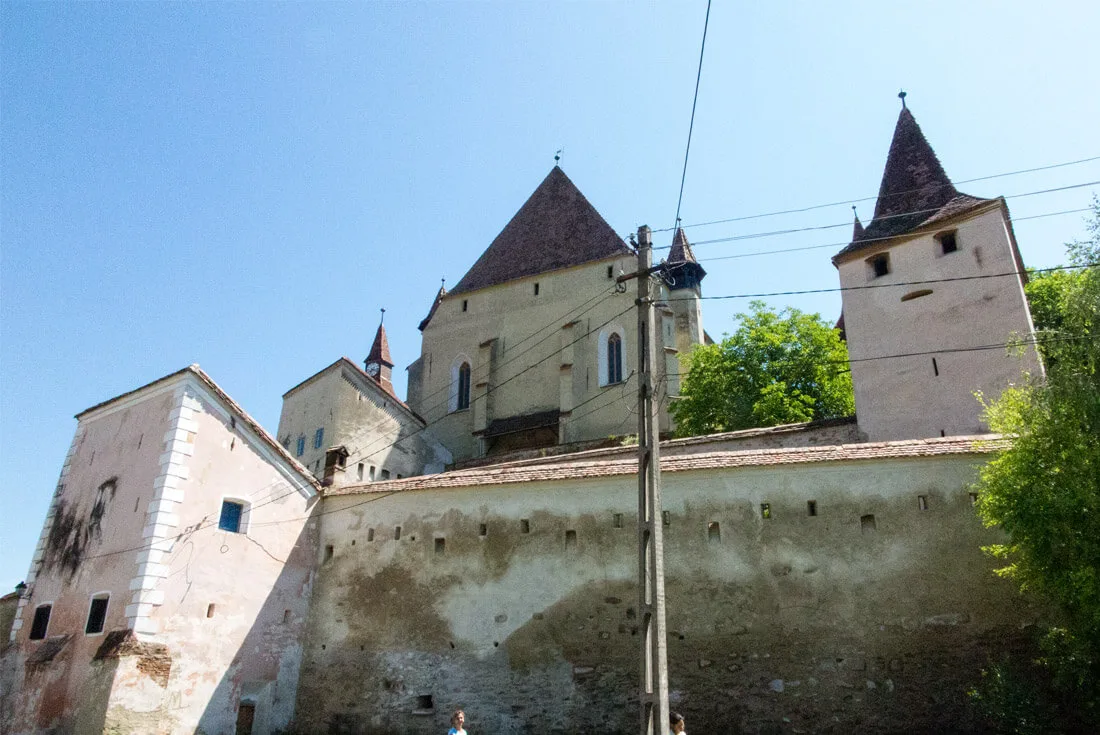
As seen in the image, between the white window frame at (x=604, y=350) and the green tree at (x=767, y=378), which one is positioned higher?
the white window frame at (x=604, y=350)

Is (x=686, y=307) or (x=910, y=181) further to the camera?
(x=686, y=307)

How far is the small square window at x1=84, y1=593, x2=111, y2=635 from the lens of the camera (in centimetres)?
1698

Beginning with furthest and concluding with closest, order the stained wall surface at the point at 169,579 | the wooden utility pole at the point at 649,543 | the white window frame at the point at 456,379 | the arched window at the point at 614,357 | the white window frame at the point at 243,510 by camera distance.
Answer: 1. the white window frame at the point at 456,379
2. the arched window at the point at 614,357
3. the white window frame at the point at 243,510
4. the stained wall surface at the point at 169,579
5. the wooden utility pole at the point at 649,543

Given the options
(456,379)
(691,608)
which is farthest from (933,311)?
(456,379)

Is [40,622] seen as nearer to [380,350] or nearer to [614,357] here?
[614,357]

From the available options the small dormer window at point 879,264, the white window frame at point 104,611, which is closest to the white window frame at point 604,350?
the small dormer window at point 879,264

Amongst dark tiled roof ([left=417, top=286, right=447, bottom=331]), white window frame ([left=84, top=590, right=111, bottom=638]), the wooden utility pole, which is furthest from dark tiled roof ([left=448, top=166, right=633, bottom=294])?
the wooden utility pole

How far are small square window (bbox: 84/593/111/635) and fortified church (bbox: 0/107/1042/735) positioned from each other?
63 mm

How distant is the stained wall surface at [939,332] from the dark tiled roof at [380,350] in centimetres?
3464

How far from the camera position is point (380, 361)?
176 ft

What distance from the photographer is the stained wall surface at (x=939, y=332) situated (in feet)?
73.2

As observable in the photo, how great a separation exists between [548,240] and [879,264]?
1862cm

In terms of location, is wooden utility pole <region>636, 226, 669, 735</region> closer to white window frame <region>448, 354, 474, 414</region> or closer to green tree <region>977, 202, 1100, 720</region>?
green tree <region>977, 202, 1100, 720</region>

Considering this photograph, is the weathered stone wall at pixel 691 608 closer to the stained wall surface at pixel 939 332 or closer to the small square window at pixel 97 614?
the small square window at pixel 97 614
